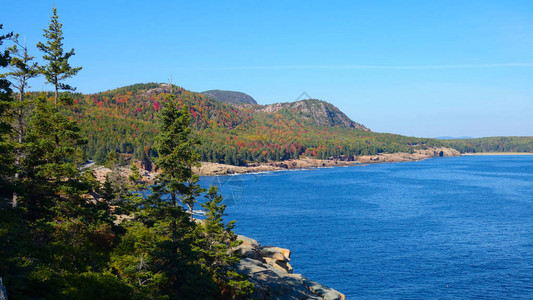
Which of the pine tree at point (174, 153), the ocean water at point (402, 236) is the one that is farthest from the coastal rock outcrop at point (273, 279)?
the pine tree at point (174, 153)

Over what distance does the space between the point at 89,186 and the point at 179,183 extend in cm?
904

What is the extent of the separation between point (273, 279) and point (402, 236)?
4795 cm

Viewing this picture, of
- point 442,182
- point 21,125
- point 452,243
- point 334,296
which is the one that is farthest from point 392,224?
point 442,182

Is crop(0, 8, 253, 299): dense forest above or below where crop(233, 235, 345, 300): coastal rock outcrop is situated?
above

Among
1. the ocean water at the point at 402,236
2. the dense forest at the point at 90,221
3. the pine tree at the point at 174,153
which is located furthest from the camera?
the ocean water at the point at 402,236

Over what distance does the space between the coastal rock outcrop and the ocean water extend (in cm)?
836

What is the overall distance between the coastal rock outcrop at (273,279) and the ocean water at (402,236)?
836cm

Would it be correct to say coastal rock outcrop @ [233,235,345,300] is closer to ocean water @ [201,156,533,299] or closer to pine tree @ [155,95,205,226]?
ocean water @ [201,156,533,299]

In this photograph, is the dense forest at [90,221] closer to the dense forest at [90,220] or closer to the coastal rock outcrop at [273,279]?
the dense forest at [90,220]

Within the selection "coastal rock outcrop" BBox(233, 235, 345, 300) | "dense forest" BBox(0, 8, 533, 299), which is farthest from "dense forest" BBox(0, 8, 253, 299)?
"coastal rock outcrop" BBox(233, 235, 345, 300)

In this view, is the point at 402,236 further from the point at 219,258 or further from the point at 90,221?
the point at 90,221

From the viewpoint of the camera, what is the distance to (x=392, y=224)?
305ft

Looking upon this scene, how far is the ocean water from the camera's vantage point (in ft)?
186

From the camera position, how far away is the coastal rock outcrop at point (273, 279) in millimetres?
41312
